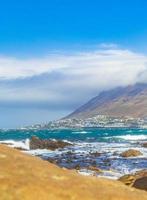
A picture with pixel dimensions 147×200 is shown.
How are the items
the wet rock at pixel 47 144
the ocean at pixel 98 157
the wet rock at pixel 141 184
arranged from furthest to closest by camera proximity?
the wet rock at pixel 47 144, the ocean at pixel 98 157, the wet rock at pixel 141 184

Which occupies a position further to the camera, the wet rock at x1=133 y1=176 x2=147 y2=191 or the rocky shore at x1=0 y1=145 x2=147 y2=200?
the wet rock at x1=133 y1=176 x2=147 y2=191

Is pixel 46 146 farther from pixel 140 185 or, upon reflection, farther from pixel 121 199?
pixel 121 199

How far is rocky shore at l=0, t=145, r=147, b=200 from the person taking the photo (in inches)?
396

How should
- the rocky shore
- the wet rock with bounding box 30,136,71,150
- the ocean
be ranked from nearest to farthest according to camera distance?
the rocky shore < the ocean < the wet rock with bounding box 30,136,71,150

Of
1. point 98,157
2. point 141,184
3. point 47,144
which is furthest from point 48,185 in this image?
point 47,144

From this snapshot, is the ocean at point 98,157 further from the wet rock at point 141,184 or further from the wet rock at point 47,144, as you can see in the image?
the wet rock at point 141,184

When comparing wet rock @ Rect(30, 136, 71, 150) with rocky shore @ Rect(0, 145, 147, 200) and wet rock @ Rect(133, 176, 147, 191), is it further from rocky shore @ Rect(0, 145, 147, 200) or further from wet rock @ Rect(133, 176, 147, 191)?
rocky shore @ Rect(0, 145, 147, 200)

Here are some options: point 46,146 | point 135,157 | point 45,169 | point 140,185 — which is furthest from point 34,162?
point 46,146

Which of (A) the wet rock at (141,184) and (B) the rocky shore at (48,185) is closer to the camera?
(B) the rocky shore at (48,185)

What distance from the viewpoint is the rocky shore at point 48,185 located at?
10.1 meters

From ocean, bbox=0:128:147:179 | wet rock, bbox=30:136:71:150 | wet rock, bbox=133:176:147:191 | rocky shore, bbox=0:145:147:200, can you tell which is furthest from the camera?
wet rock, bbox=30:136:71:150

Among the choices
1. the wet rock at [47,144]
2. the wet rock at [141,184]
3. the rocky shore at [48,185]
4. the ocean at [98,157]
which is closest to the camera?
the rocky shore at [48,185]

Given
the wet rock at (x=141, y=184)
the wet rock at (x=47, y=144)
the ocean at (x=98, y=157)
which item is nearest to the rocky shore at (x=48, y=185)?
the wet rock at (x=141, y=184)

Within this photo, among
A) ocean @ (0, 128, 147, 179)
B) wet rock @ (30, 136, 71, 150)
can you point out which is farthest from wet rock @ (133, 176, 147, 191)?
wet rock @ (30, 136, 71, 150)
